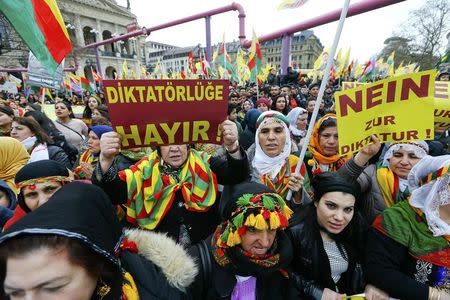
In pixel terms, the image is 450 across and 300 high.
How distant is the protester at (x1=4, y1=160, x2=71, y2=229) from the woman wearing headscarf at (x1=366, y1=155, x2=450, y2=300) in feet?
6.87

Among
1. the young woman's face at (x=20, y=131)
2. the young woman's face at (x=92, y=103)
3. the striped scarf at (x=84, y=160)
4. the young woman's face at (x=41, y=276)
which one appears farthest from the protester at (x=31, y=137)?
the young woman's face at (x=92, y=103)

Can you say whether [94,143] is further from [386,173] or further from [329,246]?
[386,173]

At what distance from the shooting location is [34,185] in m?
1.66

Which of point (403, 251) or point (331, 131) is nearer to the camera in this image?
point (403, 251)

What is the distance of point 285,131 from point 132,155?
5.50ft

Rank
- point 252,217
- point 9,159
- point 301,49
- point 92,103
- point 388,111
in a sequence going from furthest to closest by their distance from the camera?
point 301,49 < point 92,103 < point 9,159 < point 388,111 < point 252,217

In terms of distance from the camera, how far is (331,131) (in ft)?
8.55

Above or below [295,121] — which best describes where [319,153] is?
below

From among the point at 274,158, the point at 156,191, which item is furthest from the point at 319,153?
the point at 156,191

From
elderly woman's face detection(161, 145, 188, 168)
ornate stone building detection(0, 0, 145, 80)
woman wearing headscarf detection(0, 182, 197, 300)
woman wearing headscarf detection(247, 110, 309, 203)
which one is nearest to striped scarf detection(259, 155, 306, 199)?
woman wearing headscarf detection(247, 110, 309, 203)

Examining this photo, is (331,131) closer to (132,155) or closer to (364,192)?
(364,192)

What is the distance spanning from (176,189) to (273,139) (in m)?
1.08

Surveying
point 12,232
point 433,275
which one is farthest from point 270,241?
point 12,232

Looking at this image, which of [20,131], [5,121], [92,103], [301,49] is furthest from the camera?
[301,49]
